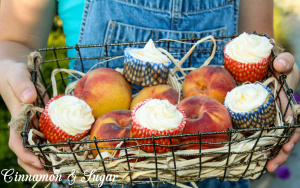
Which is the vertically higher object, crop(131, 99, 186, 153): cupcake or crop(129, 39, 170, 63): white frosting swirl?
crop(129, 39, 170, 63): white frosting swirl

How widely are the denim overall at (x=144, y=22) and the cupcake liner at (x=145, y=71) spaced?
353 mm

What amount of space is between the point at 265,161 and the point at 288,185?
1633mm

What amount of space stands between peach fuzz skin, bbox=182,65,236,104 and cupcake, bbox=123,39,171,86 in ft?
0.28

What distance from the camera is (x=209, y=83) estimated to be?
3.07 feet

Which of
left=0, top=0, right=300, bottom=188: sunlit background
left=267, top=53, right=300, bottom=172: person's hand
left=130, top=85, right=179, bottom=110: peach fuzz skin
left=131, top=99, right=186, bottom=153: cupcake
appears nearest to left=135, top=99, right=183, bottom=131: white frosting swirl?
left=131, top=99, right=186, bottom=153: cupcake

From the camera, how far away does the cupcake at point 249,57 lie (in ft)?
3.06

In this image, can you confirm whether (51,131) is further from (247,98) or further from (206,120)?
(247,98)

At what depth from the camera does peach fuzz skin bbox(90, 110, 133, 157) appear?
0.80 meters

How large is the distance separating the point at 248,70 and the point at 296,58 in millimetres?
1708

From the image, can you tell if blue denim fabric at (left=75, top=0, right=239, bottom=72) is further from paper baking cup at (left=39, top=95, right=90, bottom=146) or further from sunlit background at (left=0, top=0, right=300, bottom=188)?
sunlit background at (left=0, top=0, right=300, bottom=188)

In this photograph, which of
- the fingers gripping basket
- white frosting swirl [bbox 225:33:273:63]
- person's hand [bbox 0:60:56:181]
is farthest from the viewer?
white frosting swirl [bbox 225:33:273:63]

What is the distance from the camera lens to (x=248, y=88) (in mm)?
844

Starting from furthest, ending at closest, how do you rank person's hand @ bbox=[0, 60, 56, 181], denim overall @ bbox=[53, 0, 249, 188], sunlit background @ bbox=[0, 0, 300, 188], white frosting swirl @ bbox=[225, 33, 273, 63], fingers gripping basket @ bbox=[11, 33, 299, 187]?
sunlit background @ bbox=[0, 0, 300, 188]
denim overall @ bbox=[53, 0, 249, 188]
white frosting swirl @ bbox=[225, 33, 273, 63]
person's hand @ bbox=[0, 60, 56, 181]
fingers gripping basket @ bbox=[11, 33, 299, 187]

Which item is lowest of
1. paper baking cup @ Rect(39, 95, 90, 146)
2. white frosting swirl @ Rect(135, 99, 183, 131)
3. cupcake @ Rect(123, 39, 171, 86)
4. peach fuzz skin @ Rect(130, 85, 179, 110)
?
paper baking cup @ Rect(39, 95, 90, 146)
